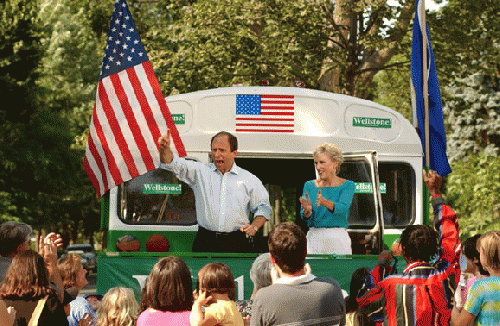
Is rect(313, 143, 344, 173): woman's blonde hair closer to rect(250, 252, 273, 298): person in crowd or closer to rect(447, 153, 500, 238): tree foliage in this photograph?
rect(250, 252, 273, 298): person in crowd

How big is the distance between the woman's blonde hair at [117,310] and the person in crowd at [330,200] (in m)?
2.50

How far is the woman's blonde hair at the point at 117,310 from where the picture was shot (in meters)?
5.77

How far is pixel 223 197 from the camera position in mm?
7934

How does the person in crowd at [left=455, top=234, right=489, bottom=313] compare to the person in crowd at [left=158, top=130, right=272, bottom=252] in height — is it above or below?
below

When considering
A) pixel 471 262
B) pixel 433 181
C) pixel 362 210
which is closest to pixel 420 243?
pixel 433 181

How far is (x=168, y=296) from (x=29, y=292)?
91 centimetres

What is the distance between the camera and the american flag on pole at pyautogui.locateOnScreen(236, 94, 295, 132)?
31.5ft

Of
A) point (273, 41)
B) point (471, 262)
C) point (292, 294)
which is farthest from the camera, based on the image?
point (273, 41)

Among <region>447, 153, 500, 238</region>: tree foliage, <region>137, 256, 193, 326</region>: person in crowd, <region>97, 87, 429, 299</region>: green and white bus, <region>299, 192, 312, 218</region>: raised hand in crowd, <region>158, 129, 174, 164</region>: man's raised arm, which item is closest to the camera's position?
<region>137, 256, 193, 326</region>: person in crowd

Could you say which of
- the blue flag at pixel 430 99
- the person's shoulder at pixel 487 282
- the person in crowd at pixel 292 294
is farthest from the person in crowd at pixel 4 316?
the blue flag at pixel 430 99

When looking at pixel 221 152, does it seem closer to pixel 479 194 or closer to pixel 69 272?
pixel 69 272

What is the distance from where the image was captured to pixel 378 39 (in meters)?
19.1

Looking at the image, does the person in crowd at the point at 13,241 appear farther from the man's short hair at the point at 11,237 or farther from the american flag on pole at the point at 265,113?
the american flag on pole at the point at 265,113

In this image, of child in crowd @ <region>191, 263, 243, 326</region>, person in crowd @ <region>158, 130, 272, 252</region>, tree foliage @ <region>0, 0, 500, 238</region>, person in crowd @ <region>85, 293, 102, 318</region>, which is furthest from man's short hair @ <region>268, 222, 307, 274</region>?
tree foliage @ <region>0, 0, 500, 238</region>
